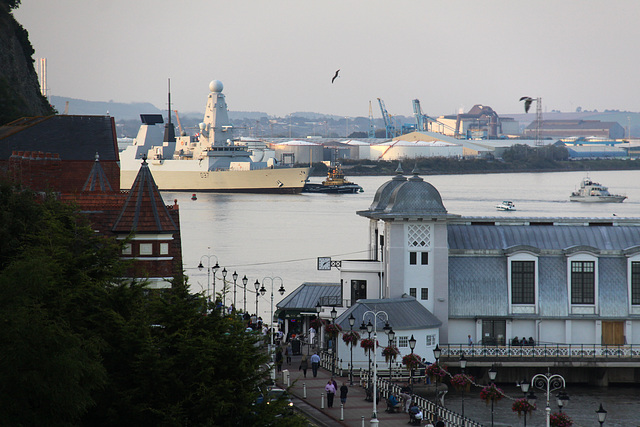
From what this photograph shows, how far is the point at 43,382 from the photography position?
40.7ft

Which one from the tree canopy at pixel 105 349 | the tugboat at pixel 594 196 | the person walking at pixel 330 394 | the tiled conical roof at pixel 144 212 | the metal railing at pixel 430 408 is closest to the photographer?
the tree canopy at pixel 105 349

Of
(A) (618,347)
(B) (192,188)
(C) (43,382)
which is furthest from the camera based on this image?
(B) (192,188)

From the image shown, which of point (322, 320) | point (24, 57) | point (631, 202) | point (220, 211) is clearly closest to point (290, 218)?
point (220, 211)

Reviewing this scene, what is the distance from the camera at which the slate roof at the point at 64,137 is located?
39562 mm

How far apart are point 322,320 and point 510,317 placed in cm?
588

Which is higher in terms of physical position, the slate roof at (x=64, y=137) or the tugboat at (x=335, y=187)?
the slate roof at (x=64, y=137)

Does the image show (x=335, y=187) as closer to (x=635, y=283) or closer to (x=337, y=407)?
(x=635, y=283)

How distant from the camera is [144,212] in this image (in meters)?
22.7

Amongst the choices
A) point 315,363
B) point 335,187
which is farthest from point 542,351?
point 335,187

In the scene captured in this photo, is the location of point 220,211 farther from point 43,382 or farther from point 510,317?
point 43,382

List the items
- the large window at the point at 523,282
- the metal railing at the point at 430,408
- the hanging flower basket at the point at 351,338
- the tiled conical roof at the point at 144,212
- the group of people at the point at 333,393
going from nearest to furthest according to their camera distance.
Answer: the metal railing at the point at 430,408
the tiled conical roof at the point at 144,212
the group of people at the point at 333,393
the hanging flower basket at the point at 351,338
the large window at the point at 523,282

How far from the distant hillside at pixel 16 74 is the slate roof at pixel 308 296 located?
2274 cm

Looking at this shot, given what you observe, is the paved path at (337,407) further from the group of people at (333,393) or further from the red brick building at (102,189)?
the red brick building at (102,189)

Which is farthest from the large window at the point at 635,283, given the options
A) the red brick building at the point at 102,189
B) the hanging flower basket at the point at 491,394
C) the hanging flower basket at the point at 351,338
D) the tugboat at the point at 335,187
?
the tugboat at the point at 335,187
